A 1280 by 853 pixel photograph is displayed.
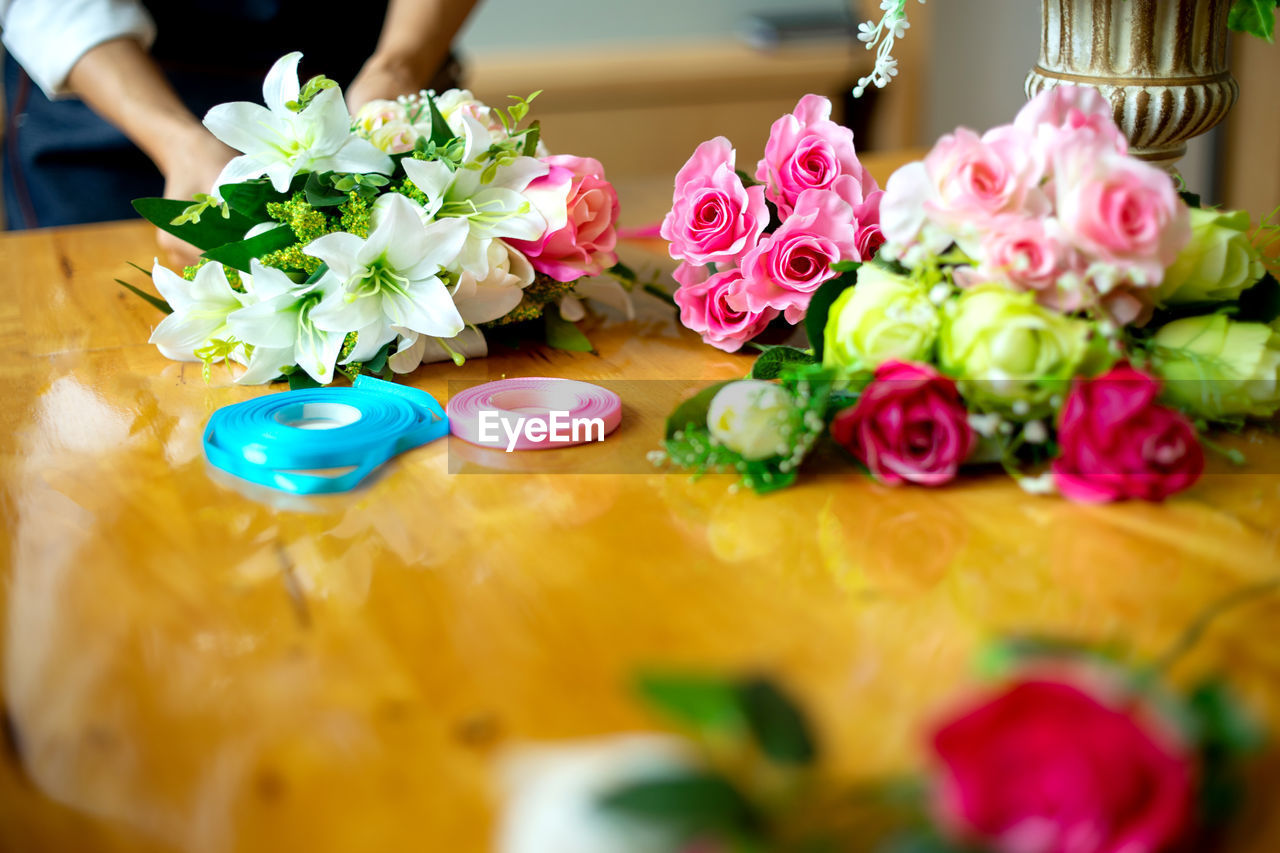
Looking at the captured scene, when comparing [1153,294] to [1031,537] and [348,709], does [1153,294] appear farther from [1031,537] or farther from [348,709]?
[348,709]

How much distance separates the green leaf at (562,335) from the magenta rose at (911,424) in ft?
1.19

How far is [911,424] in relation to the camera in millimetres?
772

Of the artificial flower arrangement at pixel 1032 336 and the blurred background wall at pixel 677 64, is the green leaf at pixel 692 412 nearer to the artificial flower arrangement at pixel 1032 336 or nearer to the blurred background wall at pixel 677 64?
the artificial flower arrangement at pixel 1032 336

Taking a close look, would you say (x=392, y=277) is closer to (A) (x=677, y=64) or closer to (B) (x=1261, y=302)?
(B) (x=1261, y=302)

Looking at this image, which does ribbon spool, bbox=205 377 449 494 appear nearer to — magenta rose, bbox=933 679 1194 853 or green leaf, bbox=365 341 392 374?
green leaf, bbox=365 341 392 374

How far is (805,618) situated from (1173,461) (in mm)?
282

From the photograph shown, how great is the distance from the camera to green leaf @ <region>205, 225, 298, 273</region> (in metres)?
0.95

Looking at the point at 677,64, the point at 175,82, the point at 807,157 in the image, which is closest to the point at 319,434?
the point at 807,157

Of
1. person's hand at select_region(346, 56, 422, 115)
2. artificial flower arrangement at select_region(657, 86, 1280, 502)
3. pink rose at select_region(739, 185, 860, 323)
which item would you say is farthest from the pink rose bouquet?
person's hand at select_region(346, 56, 422, 115)

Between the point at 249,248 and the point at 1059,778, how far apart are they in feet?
2.55

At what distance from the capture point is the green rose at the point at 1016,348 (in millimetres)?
745

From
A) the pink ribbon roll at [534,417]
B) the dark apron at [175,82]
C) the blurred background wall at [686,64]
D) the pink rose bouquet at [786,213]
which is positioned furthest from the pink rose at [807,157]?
the blurred background wall at [686,64]

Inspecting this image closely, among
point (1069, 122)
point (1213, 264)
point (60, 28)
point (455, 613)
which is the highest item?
point (60, 28)

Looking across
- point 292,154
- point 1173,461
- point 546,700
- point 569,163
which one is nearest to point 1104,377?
point 1173,461
